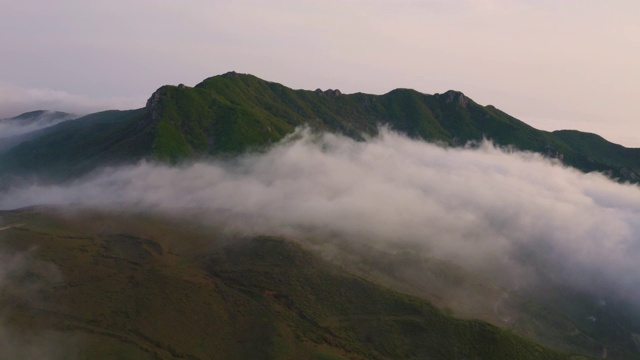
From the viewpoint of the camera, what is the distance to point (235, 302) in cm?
19888

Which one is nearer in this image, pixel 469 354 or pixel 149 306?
pixel 469 354

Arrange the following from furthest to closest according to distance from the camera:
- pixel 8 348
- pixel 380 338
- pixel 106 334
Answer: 1. pixel 380 338
2. pixel 106 334
3. pixel 8 348

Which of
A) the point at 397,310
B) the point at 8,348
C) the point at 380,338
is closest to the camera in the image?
the point at 8,348

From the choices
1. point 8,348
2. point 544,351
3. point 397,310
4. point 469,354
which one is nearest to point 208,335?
point 8,348

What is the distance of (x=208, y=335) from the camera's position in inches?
6954

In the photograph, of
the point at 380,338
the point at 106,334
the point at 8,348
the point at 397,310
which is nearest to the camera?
the point at 8,348

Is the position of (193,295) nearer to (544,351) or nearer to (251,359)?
(251,359)

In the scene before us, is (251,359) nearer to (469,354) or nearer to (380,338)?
(380,338)

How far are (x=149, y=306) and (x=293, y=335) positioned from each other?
6043 cm

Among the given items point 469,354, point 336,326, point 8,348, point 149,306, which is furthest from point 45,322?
point 469,354

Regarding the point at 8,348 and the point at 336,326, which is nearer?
the point at 8,348

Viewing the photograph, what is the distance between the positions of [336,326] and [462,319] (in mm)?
53298

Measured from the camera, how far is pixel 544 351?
187500 mm

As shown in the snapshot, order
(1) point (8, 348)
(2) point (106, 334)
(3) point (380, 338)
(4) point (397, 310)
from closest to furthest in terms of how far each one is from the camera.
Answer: (1) point (8, 348), (2) point (106, 334), (3) point (380, 338), (4) point (397, 310)
